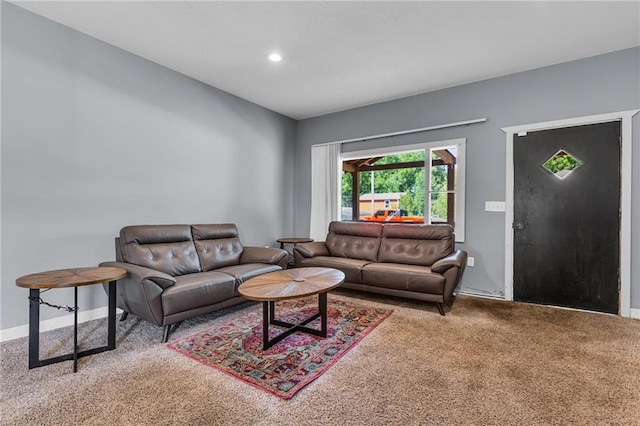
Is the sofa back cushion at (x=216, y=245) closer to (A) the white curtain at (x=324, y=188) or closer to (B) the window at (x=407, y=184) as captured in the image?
(A) the white curtain at (x=324, y=188)

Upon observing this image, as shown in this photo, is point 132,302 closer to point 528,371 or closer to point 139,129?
point 139,129

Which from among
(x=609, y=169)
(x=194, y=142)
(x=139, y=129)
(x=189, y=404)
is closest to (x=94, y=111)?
(x=139, y=129)

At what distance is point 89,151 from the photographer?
287 cm

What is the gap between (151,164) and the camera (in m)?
3.34

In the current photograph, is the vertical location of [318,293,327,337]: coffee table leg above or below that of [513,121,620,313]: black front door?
below

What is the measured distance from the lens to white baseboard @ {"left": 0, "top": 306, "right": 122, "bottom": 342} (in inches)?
95.3

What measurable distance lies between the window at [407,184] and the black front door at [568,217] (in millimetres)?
721

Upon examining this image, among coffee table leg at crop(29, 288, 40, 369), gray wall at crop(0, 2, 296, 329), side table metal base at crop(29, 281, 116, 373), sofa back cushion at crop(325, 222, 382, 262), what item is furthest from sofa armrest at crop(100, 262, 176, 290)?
sofa back cushion at crop(325, 222, 382, 262)

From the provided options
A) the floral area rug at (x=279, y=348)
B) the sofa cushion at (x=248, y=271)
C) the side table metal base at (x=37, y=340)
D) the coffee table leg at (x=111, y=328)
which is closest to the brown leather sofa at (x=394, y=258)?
the floral area rug at (x=279, y=348)

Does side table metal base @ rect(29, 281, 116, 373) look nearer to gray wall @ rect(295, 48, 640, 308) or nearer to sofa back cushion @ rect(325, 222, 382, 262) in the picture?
sofa back cushion @ rect(325, 222, 382, 262)

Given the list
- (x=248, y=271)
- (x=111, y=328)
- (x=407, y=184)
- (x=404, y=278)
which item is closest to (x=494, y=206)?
(x=407, y=184)

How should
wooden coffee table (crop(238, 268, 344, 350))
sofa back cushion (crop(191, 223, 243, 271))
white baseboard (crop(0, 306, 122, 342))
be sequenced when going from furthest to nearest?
sofa back cushion (crop(191, 223, 243, 271)), white baseboard (crop(0, 306, 122, 342)), wooden coffee table (crop(238, 268, 344, 350))

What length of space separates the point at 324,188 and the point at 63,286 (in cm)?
376

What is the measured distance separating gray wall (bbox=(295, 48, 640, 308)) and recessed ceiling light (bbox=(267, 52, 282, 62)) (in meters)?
1.92
